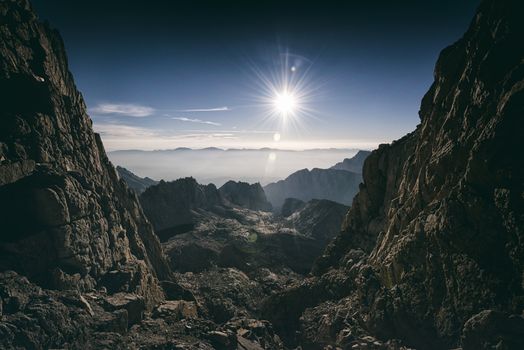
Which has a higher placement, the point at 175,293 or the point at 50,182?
the point at 50,182

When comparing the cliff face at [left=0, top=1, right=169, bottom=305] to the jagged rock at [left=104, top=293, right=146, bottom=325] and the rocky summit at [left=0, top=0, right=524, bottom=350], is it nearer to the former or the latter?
the rocky summit at [left=0, top=0, right=524, bottom=350]

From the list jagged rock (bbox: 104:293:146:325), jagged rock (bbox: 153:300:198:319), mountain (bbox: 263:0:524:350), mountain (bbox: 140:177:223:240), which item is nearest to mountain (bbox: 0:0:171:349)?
jagged rock (bbox: 104:293:146:325)

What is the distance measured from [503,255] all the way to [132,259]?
63.9m

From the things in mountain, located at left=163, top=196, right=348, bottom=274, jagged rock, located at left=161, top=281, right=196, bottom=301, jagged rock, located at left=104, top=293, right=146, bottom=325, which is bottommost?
mountain, located at left=163, top=196, right=348, bottom=274

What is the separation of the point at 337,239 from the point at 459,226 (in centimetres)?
4193

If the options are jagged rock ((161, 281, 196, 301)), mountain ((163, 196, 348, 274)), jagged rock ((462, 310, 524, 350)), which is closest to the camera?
jagged rock ((462, 310, 524, 350))

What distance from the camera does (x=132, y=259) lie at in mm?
65312

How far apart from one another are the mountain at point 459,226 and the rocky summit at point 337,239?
0.54ft

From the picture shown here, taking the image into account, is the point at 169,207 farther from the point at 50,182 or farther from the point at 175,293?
the point at 50,182

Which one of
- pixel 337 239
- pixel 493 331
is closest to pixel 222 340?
pixel 493 331

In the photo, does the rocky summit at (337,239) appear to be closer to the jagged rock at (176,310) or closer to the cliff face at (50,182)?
the cliff face at (50,182)

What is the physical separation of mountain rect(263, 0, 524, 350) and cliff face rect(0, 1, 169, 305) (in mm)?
38848

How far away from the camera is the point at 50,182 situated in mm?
48562

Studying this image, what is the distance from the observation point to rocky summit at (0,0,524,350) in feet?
104
